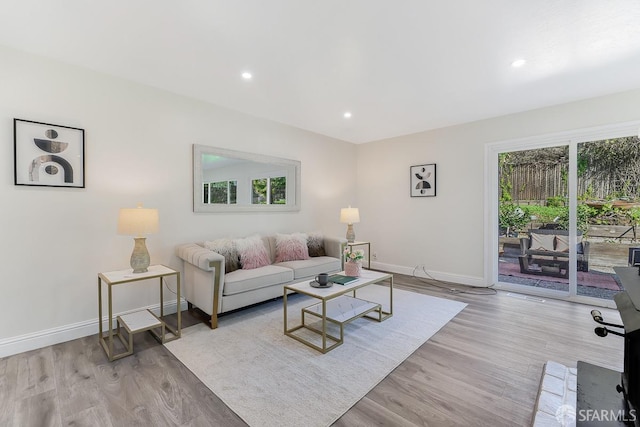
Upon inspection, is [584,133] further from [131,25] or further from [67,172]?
[67,172]

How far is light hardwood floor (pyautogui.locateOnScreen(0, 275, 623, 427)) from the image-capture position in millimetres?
1664

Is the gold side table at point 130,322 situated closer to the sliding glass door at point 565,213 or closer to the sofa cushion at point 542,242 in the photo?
the sliding glass door at point 565,213

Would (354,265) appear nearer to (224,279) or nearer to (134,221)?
(224,279)

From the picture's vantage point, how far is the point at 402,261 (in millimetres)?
5160

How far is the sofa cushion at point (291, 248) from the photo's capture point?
395 centimetres

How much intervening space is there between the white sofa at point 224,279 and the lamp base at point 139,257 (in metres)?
0.42

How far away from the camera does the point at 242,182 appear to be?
3982 millimetres

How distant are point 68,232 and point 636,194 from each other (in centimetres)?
608

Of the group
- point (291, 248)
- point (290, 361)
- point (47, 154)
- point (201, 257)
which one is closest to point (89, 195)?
point (47, 154)

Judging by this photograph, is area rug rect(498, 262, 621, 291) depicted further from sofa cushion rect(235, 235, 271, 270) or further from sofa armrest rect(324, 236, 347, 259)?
sofa cushion rect(235, 235, 271, 270)

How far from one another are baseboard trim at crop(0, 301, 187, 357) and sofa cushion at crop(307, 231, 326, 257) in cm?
239

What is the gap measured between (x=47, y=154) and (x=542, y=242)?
577 centimetres

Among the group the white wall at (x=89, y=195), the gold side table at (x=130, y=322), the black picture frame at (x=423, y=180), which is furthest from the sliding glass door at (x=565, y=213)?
the gold side table at (x=130, y=322)

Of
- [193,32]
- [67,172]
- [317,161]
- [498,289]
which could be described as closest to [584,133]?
[498,289]
